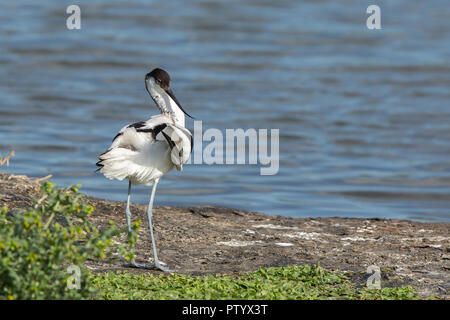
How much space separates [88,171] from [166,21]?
40.6 feet

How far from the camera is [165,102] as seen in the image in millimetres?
8367

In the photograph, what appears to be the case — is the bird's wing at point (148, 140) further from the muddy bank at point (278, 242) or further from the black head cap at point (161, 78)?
the black head cap at point (161, 78)

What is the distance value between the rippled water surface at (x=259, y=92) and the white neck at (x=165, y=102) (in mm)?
3547

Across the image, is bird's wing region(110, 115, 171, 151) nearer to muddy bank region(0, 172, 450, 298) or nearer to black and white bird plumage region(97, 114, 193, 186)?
black and white bird plumage region(97, 114, 193, 186)

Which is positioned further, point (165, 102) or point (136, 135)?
point (165, 102)

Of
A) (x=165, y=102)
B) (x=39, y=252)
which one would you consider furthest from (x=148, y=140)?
(x=39, y=252)

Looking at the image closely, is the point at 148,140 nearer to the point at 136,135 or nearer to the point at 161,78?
the point at 136,135

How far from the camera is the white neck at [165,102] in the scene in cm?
826

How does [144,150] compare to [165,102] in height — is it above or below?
below

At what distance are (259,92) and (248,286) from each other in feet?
43.6

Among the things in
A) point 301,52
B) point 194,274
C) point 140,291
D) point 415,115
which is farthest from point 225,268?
point 301,52

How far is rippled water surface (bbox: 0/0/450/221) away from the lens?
13.0 meters

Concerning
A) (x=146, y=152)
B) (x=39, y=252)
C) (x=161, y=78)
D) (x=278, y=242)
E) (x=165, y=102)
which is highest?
(x=161, y=78)

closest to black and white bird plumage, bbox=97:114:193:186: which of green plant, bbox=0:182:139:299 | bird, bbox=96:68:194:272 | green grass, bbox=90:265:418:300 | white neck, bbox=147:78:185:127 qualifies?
bird, bbox=96:68:194:272
